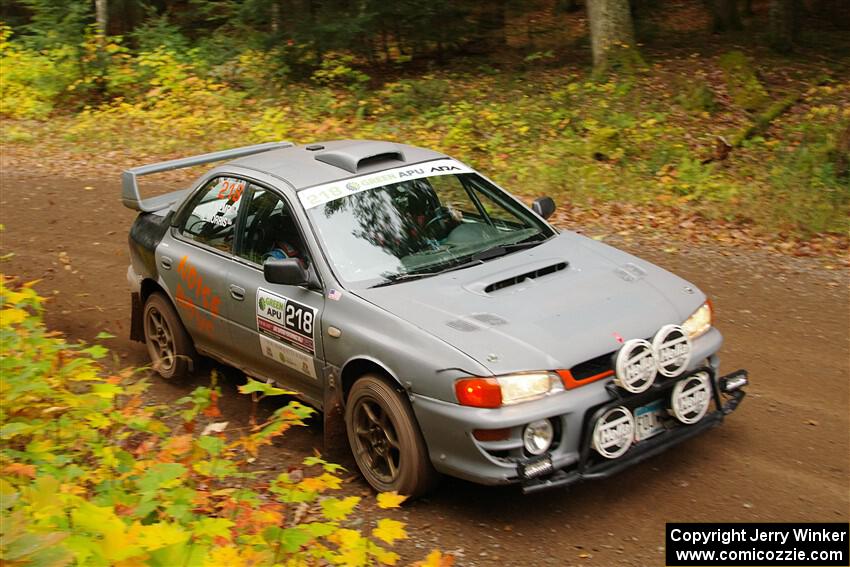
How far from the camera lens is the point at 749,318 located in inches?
305

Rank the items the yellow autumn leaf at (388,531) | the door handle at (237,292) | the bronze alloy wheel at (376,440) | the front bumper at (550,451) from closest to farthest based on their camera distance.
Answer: the yellow autumn leaf at (388,531)
the front bumper at (550,451)
the bronze alloy wheel at (376,440)
the door handle at (237,292)

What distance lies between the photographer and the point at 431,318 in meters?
5.21

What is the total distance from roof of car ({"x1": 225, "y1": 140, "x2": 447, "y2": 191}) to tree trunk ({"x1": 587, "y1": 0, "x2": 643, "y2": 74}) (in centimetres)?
873

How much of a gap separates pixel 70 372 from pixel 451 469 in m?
2.27

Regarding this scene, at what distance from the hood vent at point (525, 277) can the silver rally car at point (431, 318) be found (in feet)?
0.04

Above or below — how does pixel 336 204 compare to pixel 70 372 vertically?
above

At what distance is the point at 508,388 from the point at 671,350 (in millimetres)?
977

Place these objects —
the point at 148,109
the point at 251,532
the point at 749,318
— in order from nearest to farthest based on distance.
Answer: the point at 251,532 → the point at 749,318 → the point at 148,109

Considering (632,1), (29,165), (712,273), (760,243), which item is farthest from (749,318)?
(29,165)

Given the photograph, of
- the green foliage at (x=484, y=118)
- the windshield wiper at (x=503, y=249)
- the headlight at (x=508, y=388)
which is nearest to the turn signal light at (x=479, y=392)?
the headlight at (x=508, y=388)

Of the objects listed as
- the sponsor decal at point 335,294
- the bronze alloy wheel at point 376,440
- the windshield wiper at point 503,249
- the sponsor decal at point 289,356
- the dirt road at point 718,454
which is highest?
the windshield wiper at point 503,249

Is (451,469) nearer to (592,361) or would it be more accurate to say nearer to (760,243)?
(592,361)

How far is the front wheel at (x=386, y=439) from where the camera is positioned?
16.8 feet

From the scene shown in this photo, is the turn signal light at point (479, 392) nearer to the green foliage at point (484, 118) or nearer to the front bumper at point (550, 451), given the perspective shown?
the front bumper at point (550, 451)
